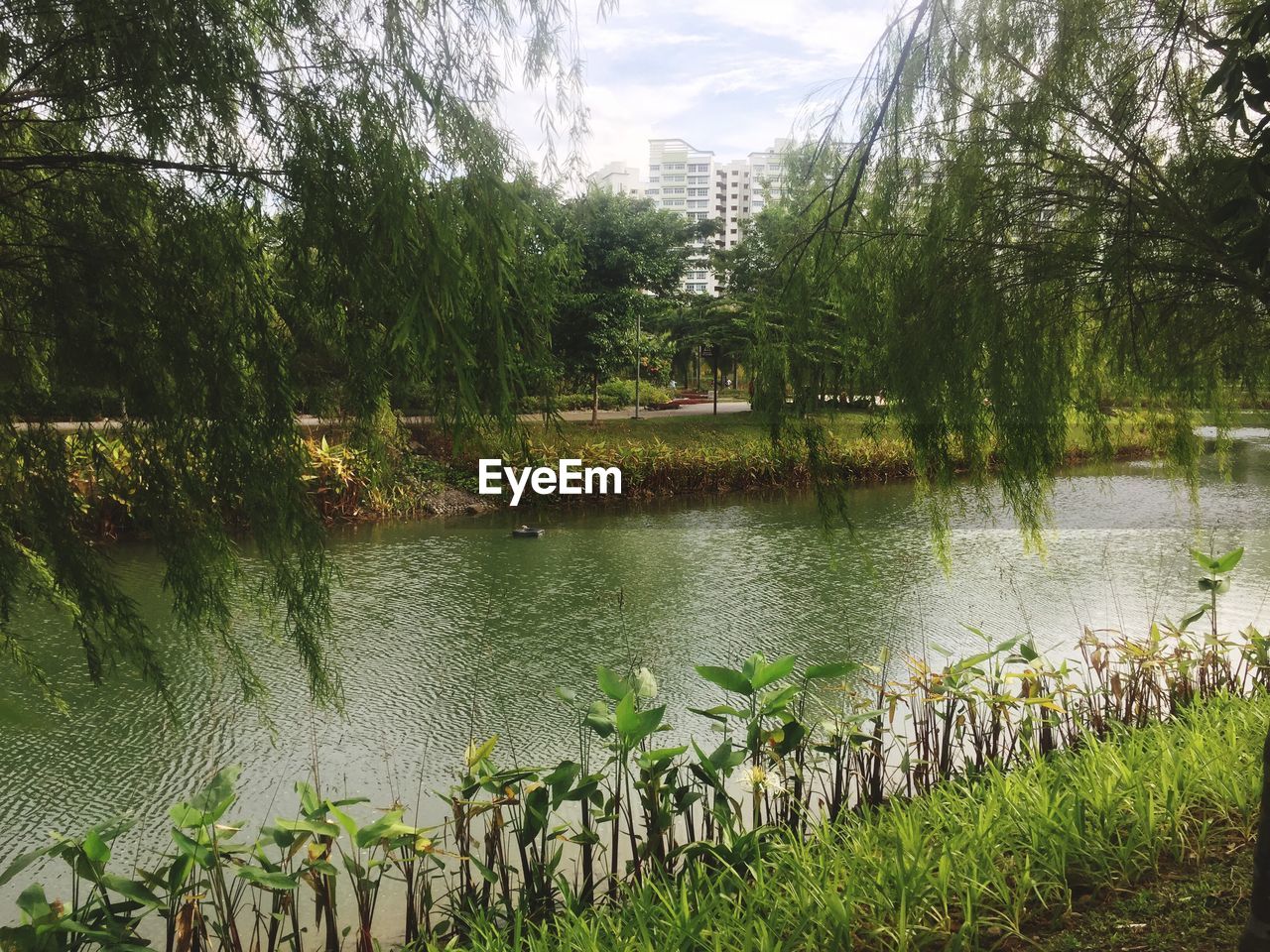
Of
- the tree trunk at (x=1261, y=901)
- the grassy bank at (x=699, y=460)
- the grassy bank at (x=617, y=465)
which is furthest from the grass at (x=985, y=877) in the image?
the grassy bank at (x=699, y=460)

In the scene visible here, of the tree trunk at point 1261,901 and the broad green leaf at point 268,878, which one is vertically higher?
the tree trunk at point 1261,901

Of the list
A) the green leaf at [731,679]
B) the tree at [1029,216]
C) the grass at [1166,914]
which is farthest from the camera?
the green leaf at [731,679]

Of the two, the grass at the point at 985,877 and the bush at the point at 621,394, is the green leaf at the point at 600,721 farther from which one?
the bush at the point at 621,394

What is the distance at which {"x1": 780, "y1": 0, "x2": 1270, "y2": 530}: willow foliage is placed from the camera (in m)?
1.90

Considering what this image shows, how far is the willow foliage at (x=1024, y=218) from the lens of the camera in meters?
1.90

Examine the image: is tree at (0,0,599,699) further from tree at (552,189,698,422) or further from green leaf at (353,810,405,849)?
tree at (552,189,698,422)

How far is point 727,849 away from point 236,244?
164 centimetres

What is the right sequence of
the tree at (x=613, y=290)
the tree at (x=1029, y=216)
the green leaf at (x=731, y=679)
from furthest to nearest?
the tree at (x=613, y=290), the green leaf at (x=731, y=679), the tree at (x=1029, y=216)

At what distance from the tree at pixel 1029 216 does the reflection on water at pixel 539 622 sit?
1.96ft

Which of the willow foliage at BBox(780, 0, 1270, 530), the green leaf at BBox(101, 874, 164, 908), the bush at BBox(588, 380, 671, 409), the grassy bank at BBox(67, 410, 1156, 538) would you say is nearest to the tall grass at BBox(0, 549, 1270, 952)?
the green leaf at BBox(101, 874, 164, 908)

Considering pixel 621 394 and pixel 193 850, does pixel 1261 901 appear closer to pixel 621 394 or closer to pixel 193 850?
pixel 193 850

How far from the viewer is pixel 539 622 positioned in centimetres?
476

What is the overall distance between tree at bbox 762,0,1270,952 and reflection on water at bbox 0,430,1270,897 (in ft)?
1.96

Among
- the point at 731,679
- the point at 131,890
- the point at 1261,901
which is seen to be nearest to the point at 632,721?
the point at 731,679
